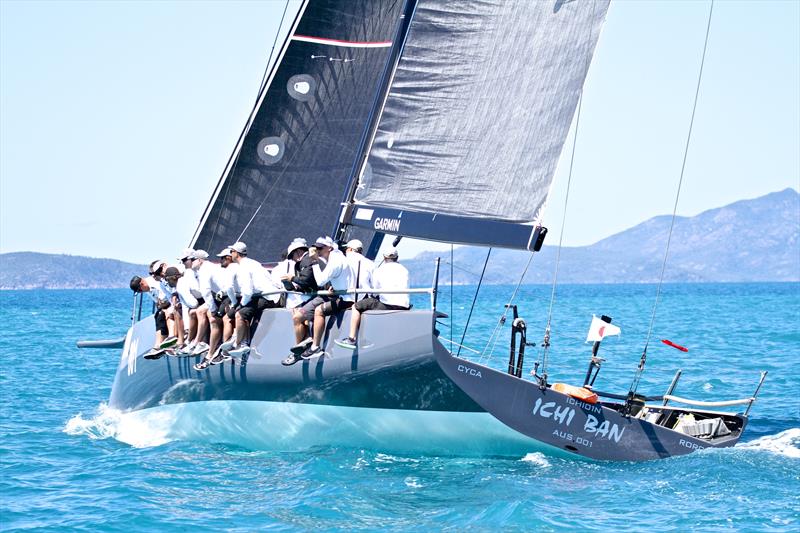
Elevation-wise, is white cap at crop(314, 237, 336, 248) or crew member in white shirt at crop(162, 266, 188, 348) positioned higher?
white cap at crop(314, 237, 336, 248)

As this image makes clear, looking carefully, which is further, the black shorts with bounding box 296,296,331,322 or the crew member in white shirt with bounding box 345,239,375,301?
the crew member in white shirt with bounding box 345,239,375,301

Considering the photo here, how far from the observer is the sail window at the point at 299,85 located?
1706 cm

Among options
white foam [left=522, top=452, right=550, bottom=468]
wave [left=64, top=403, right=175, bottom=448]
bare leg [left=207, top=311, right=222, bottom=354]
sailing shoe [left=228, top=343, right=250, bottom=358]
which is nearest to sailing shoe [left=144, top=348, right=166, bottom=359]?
wave [left=64, top=403, right=175, bottom=448]

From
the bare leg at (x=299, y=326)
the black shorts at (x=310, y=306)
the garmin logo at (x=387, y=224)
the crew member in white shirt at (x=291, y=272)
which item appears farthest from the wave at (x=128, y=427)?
the garmin logo at (x=387, y=224)

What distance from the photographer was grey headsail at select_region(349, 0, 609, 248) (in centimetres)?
1252

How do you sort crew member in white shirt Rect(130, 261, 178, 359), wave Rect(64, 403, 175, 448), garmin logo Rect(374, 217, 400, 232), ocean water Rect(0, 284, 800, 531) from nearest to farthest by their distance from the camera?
1. ocean water Rect(0, 284, 800, 531)
2. garmin logo Rect(374, 217, 400, 232)
3. wave Rect(64, 403, 175, 448)
4. crew member in white shirt Rect(130, 261, 178, 359)

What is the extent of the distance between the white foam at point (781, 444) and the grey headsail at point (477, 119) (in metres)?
4.20

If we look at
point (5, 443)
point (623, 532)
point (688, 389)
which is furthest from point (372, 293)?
point (688, 389)

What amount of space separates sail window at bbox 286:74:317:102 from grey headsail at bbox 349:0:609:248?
163 inches

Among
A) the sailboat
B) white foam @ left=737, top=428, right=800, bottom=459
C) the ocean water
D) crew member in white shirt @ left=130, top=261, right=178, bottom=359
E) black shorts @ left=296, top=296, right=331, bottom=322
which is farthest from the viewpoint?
crew member in white shirt @ left=130, top=261, right=178, bottom=359

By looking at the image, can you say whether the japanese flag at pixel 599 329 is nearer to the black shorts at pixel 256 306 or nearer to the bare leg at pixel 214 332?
the black shorts at pixel 256 306

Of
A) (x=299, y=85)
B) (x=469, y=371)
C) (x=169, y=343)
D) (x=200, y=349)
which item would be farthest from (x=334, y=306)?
(x=299, y=85)

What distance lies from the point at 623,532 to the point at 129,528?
4.58 meters

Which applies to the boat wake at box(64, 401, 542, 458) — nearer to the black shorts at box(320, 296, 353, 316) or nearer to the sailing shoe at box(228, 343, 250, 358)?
the sailing shoe at box(228, 343, 250, 358)
